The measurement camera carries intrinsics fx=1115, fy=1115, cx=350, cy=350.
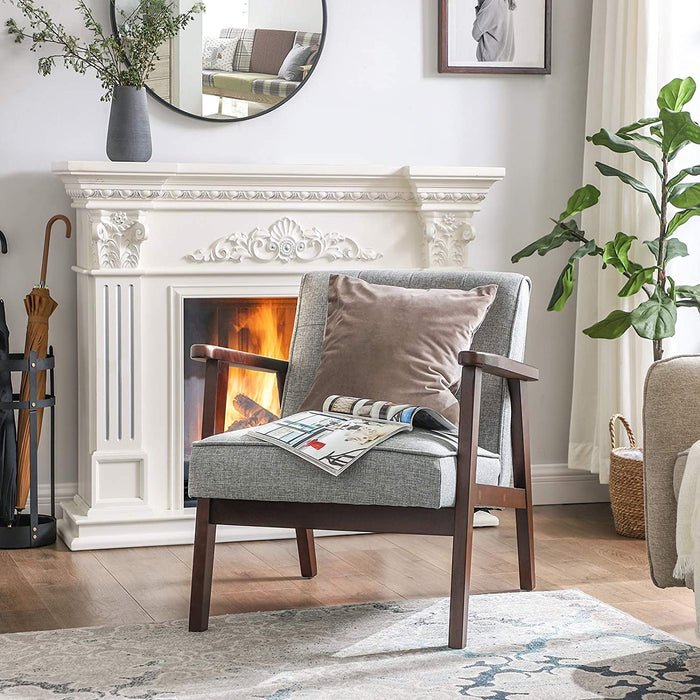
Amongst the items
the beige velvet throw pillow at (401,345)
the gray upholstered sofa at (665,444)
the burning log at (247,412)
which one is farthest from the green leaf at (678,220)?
the burning log at (247,412)

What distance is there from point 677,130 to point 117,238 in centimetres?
173

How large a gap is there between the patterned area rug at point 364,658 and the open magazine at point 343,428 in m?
0.42

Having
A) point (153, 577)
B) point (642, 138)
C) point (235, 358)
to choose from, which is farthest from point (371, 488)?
point (642, 138)

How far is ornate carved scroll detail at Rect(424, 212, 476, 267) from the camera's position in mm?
3658

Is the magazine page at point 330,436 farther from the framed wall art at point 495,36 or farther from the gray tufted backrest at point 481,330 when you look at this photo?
the framed wall art at point 495,36

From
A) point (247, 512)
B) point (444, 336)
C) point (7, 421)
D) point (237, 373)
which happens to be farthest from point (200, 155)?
point (247, 512)

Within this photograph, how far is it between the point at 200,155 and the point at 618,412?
1.64 metres

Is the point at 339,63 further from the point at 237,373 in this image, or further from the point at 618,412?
the point at 618,412

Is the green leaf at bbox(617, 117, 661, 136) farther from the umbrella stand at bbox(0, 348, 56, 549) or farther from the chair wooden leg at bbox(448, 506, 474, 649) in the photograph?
the umbrella stand at bbox(0, 348, 56, 549)

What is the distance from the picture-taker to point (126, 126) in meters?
3.38

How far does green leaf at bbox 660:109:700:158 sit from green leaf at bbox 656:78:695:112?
97mm

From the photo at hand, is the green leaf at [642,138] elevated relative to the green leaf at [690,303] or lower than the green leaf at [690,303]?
elevated

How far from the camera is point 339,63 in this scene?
3.81 meters

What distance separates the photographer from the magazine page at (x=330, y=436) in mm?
2365
